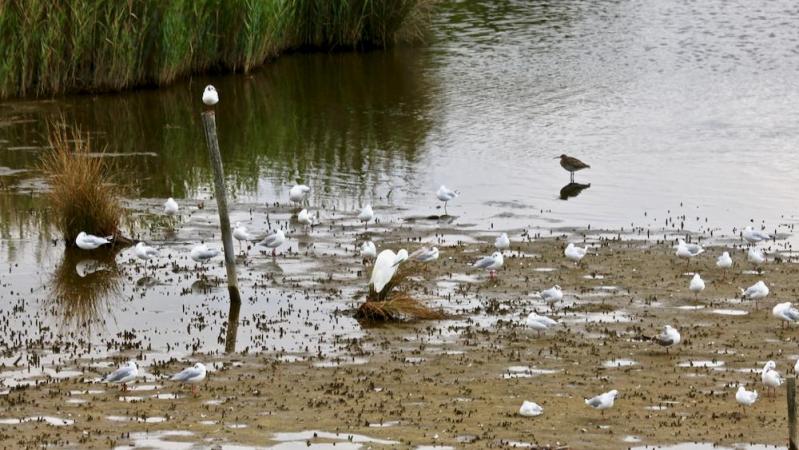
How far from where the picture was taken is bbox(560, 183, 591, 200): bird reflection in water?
946 inches

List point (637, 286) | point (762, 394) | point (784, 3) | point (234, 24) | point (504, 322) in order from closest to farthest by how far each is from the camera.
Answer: point (762, 394) → point (504, 322) → point (637, 286) → point (234, 24) → point (784, 3)

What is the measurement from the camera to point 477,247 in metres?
20.3

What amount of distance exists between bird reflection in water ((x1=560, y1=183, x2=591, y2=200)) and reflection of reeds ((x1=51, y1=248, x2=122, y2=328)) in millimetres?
7683

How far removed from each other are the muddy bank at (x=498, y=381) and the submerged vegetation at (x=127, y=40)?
13.1 meters

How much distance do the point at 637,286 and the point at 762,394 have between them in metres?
4.19

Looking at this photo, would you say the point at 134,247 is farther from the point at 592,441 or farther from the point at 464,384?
the point at 592,441

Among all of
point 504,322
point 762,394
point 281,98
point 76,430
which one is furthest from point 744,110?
point 76,430

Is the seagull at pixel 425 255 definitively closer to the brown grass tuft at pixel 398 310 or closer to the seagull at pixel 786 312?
the brown grass tuft at pixel 398 310

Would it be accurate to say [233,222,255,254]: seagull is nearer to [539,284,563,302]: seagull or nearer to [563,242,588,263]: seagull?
[563,242,588,263]: seagull

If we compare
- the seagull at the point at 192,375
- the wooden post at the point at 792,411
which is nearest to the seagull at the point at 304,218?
the seagull at the point at 192,375

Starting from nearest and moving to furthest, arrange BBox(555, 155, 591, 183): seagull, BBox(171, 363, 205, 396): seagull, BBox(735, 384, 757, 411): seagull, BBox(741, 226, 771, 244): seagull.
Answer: BBox(735, 384, 757, 411): seagull < BBox(171, 363, 205, 396): seagull < BBox(741, 226, 771, 244): seagull < BBox(555, 155, 591, 183): seagull

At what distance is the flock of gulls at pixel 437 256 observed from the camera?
14.0 metres

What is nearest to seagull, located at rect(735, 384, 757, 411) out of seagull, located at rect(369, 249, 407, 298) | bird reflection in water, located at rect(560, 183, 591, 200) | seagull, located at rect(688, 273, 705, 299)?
seagull, located at rect(688, 273, 705, 299)

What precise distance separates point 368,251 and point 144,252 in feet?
9.82
